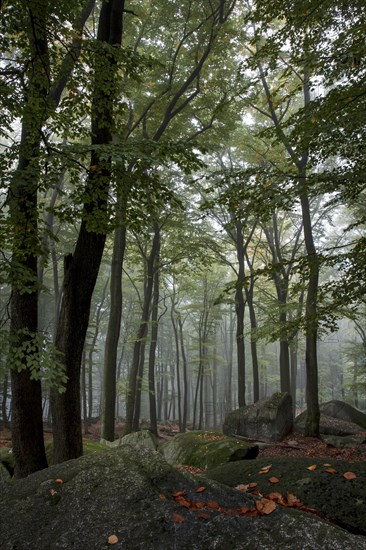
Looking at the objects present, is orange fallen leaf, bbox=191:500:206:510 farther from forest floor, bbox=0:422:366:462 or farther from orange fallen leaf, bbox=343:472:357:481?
forest floor, bbox=0:422:366:462

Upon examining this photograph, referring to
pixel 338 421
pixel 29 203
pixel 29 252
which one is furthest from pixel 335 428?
pixel 29 203

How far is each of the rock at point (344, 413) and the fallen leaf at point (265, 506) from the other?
16.7 metres

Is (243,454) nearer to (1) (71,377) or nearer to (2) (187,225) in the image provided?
(1) (71,377)

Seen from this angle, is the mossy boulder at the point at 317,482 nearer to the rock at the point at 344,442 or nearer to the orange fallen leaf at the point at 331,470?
the orange fallen leaf at the point at 331,470

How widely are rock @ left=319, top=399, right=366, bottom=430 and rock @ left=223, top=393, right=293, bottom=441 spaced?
181 inches

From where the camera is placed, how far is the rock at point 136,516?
2.42 m

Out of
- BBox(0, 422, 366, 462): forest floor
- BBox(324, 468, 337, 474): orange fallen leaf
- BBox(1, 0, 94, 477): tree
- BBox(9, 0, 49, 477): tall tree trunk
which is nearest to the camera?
BBox(1, 0, 94, 477): tree

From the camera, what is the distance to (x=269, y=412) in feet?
45.8

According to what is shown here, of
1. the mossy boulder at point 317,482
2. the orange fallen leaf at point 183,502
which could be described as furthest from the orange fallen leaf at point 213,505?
the mossy boulder at point 317,482

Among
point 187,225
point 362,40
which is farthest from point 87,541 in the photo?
point 187,225

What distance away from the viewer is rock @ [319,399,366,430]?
17.3 metres

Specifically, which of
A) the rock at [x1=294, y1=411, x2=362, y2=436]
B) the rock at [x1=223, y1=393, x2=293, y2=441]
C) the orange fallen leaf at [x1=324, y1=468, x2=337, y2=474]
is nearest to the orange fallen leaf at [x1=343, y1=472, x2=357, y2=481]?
the orange fallen leaf at [x1=324, y1=468, x2=337, y2=474]

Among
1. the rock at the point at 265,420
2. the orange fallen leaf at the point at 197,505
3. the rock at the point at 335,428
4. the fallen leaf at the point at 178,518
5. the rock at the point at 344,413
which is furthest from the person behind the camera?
the rock at the point at 344,413

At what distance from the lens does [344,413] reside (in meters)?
17.7
